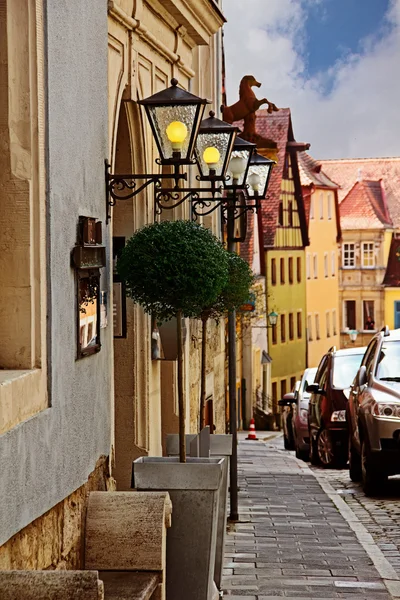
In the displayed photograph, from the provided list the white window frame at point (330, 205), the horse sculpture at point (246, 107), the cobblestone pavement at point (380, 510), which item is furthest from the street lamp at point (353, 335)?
the cobblestone pavement at point (380, 510)

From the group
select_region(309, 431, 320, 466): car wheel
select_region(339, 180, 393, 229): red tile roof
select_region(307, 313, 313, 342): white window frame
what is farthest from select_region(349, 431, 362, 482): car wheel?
select_region(339, 180, 393, 229): red tile roof

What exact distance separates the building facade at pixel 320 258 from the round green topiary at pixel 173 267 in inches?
2352

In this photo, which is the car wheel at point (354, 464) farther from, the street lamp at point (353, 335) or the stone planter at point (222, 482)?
the street lamp at point (353, 335)

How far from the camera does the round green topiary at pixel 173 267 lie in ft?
25.5

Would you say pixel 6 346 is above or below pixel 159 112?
below

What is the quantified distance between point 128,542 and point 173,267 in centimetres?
178

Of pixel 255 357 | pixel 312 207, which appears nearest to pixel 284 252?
pixel 312 207

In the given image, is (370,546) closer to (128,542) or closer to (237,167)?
(237,167)

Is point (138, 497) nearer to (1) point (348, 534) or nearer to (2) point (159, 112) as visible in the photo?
(2) point (159, 112)

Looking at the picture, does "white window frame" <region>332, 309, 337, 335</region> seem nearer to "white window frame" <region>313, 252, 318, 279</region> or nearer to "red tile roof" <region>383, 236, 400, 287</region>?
"white window frame" <region>313, 252, 318, 279</region>

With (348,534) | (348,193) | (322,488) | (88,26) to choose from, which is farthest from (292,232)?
(88,26)

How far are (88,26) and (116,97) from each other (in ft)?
6.76

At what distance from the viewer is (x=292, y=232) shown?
6412 cm

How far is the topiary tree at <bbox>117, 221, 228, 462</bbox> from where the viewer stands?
25.5ft
